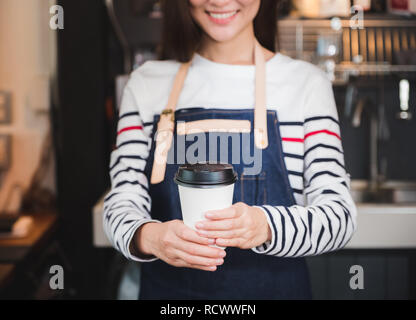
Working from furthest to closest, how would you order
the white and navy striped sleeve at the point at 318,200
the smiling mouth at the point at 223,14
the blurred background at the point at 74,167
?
the blurred background at the point at 74,167 < the smiling mouth at the point at 223,14 < the white and navy striped sleeve at the point at 318,200

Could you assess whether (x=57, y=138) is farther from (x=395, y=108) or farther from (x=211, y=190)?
(x=395, y=108)

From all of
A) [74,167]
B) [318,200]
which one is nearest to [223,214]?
[318,200]

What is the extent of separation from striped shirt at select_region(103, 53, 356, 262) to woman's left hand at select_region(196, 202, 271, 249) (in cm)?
4

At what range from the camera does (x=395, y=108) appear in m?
2.15

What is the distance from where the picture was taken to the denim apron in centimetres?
88

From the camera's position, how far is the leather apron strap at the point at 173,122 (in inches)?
34.4

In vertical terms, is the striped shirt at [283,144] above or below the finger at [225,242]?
above

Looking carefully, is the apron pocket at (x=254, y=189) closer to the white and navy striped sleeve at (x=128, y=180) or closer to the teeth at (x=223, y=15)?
the white and navy striped sleeve at (x=128, y=180)

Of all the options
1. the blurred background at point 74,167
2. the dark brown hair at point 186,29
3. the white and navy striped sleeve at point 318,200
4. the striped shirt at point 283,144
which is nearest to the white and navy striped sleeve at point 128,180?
the striped shirt at point 283,144

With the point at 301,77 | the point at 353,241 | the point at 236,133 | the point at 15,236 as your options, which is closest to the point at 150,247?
the point at 236,133

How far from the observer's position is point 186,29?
939 mm

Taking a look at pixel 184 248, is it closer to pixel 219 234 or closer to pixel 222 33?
pixel 219 234

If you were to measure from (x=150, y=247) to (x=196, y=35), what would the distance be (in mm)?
458

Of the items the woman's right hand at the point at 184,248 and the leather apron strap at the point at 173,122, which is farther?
the leather apron strap at the point at 173,122
